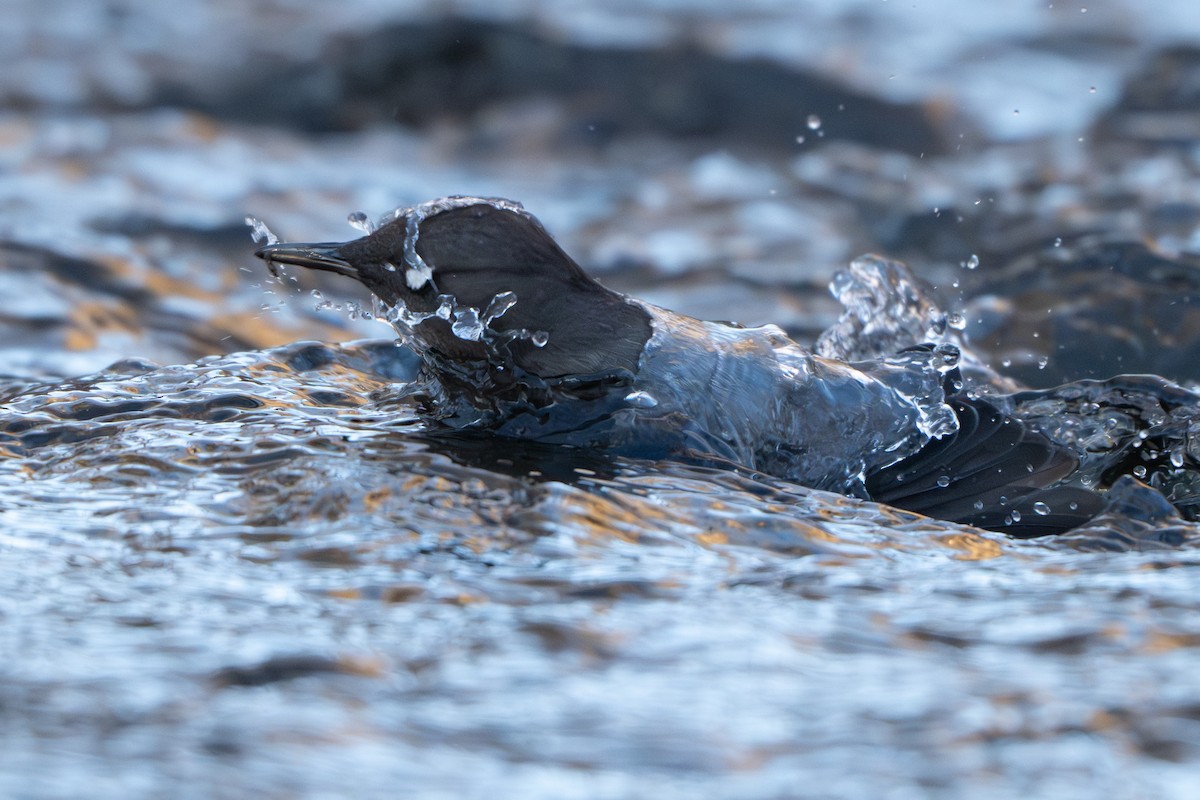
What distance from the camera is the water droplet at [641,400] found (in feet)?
13.3

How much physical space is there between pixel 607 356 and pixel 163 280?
3198mm

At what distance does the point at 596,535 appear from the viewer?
10.6 feet

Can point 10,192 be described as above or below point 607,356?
above

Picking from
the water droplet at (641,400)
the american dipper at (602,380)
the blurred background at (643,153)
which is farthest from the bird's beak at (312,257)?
the blurred background at (643,153)

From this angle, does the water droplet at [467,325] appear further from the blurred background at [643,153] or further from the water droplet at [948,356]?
the blurred background at [643,153]

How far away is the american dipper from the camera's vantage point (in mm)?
4047

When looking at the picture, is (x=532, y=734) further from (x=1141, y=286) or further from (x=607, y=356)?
(x=1141, y=286)

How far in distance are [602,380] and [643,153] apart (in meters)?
4.49

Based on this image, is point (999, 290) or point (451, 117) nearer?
point (999, 290)

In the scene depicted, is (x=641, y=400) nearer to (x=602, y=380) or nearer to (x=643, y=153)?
(x=602, y=380)

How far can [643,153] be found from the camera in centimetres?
840

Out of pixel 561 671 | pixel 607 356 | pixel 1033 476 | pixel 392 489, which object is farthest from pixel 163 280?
pixel 561 671

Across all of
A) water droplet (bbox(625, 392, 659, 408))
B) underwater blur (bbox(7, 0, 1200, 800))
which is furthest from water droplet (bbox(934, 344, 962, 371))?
water droplet (bbox(625, 392, 659, 408))

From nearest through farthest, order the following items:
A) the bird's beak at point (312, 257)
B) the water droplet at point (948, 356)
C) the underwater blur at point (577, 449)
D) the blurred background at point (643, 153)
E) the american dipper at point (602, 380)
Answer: the underwater blur at point (577, 449) < the american dipper at point (602, 380) < the bird's beak at point (312, 257) < the water droplet at point (948, 356) < the blurred background at point (643, 153)
